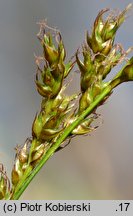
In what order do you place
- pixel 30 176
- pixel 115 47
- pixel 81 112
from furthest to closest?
1. pixel 115 47
2. pixel 81 112
3. pixel 30 176

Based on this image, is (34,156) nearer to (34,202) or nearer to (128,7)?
(34,202)

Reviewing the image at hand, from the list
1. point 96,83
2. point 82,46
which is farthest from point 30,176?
point 82,46

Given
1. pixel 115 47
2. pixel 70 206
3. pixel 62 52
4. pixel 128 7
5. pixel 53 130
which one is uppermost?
pixel 128 7

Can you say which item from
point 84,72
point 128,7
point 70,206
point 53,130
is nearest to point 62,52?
point 84,72

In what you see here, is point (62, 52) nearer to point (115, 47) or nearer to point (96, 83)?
point (96, 83)

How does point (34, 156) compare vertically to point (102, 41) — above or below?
below

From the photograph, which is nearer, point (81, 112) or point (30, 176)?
point (30, 176)

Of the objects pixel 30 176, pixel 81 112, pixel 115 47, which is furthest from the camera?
pixel 115 47
